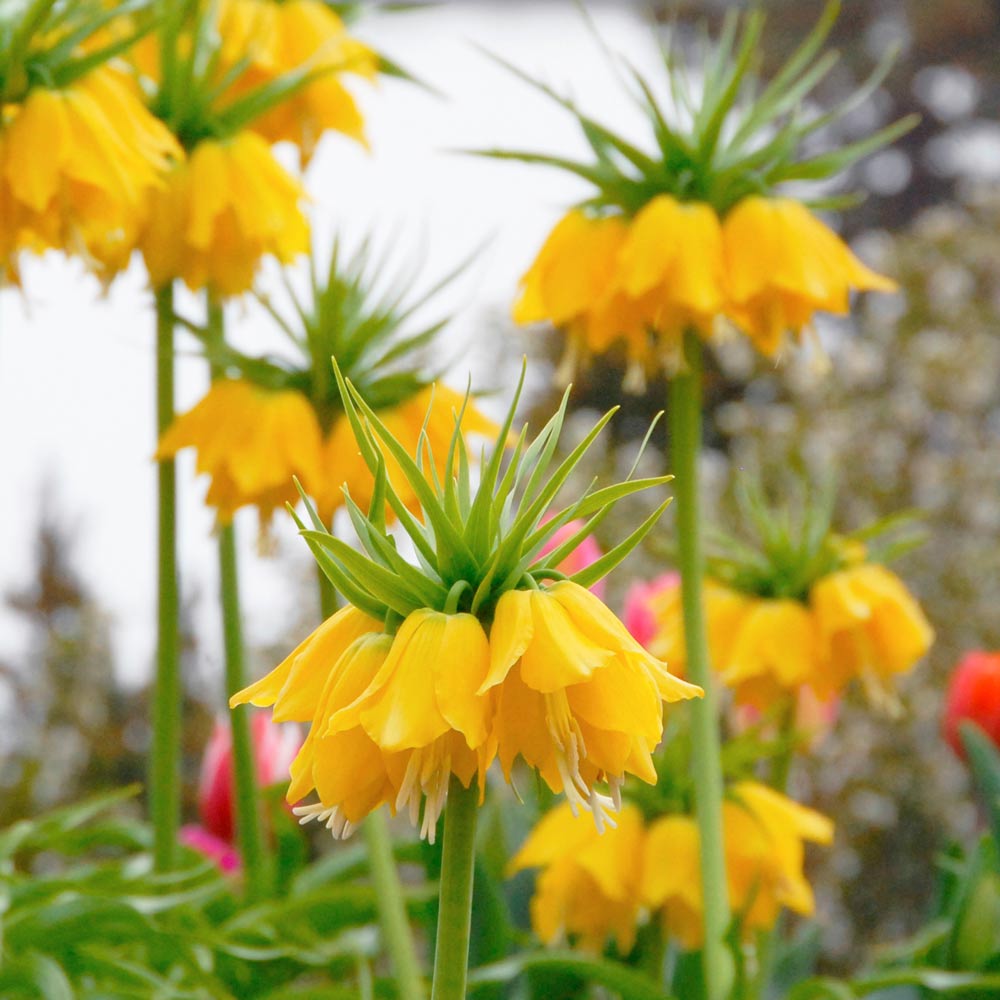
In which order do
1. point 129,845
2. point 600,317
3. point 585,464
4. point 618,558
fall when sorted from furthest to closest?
point 585,464 → point 129,845 → point 600,317 → point 618,558

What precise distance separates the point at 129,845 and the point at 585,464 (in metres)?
1.73

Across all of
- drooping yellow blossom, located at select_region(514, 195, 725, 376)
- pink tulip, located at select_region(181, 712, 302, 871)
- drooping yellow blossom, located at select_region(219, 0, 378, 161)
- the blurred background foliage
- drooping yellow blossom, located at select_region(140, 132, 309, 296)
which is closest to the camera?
drooping yellow blossom, located at select_region(514, 195, 725, 376)

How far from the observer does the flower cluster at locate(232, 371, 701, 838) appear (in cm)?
38

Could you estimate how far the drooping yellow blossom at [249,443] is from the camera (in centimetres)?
80

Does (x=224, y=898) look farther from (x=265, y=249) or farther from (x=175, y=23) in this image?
(x=175, y=23)

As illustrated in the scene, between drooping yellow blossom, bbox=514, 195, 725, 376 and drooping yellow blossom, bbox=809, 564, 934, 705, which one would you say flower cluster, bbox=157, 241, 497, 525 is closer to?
drooping yellow blossom, bbox=514, 195, 725, 376

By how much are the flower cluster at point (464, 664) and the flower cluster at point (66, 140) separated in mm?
439

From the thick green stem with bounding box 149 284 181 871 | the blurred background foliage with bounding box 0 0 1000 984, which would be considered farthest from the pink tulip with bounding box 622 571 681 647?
the blurred background foliage with bounding box 0 0 1000 984

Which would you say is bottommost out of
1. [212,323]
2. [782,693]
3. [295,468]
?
[782,693]

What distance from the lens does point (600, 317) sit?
797 mm

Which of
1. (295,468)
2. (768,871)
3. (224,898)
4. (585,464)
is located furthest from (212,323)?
(585,464)

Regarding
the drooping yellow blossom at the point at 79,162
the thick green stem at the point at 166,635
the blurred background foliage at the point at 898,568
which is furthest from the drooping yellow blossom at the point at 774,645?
the blurred background foliage at the point at 898,568

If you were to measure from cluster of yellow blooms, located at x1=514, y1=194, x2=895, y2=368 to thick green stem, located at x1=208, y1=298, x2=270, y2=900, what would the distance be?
0.76ft

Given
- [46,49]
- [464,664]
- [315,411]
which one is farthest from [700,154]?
[464,664]
